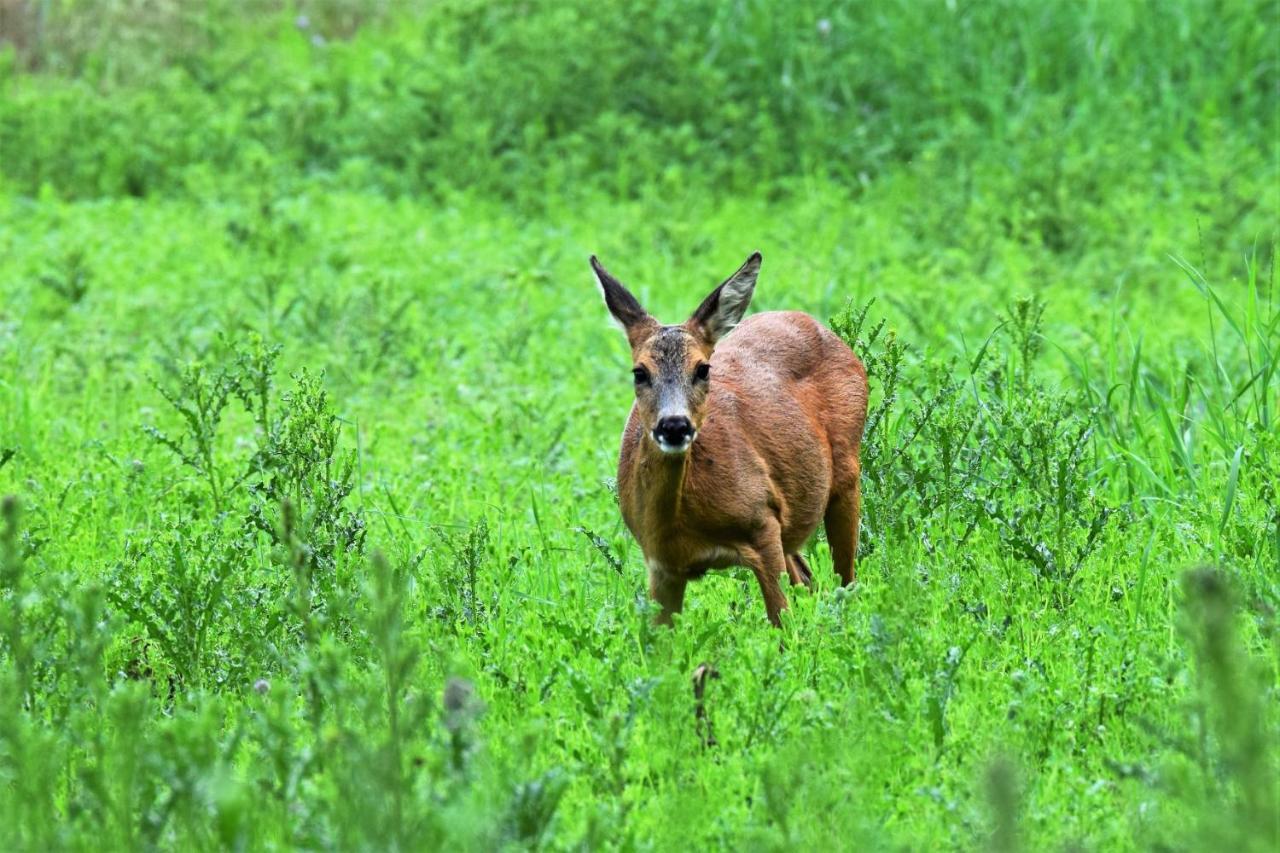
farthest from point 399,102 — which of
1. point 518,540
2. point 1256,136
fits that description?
point 518,540

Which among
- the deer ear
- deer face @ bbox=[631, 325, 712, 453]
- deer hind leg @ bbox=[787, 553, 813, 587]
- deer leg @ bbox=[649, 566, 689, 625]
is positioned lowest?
deer hind leg @ bbox=[787, 553, 813, 587]

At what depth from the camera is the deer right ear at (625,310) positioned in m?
5.86

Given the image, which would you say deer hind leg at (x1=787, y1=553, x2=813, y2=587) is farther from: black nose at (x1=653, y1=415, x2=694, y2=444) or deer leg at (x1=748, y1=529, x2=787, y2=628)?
black nose at (x1=653, y1=415, x2=694, y2=444)

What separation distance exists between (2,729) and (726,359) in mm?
3013

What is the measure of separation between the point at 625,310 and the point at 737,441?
0.59 metres

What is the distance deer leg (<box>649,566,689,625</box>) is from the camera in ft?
18.0

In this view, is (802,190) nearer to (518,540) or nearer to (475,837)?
(518,540)

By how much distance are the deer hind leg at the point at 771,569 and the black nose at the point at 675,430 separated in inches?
18.8

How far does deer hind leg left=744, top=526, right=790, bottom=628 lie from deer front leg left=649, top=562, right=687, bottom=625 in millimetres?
233

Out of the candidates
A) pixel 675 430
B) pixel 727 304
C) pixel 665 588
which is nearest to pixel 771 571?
pixel 665 588

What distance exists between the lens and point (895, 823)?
3.95 meters

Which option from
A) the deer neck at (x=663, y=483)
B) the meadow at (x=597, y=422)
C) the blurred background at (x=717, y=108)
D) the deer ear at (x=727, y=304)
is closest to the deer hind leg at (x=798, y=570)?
the meadow at (x=597, y=422)

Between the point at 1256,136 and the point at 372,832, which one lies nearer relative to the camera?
the point at 372,832

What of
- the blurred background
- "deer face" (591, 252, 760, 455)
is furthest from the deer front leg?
the blurred background
